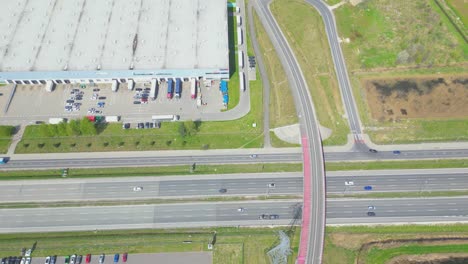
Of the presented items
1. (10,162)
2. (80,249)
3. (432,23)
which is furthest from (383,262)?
(10,162)

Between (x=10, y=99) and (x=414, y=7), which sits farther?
(x=414, y=7)

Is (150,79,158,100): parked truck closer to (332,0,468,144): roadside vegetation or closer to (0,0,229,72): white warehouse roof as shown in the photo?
(0,0,229,72): white warehouse roof

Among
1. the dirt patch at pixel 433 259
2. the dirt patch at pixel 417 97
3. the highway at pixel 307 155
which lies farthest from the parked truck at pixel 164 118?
the dirt patch at pixel 433 259

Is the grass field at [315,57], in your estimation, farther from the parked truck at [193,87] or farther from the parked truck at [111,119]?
the parked truck at [111,119]

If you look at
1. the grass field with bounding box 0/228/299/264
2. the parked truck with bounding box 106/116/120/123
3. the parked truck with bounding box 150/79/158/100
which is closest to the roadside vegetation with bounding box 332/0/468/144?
the grass field with bounding box 0/228/299/264

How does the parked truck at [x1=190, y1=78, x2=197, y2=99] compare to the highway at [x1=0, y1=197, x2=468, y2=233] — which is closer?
the highway at [x1=0, y1=197, x2=468, y2=233]

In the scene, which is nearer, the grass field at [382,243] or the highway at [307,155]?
the grass field at [382,243]

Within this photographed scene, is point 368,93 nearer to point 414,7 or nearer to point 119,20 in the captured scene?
point 414,7
